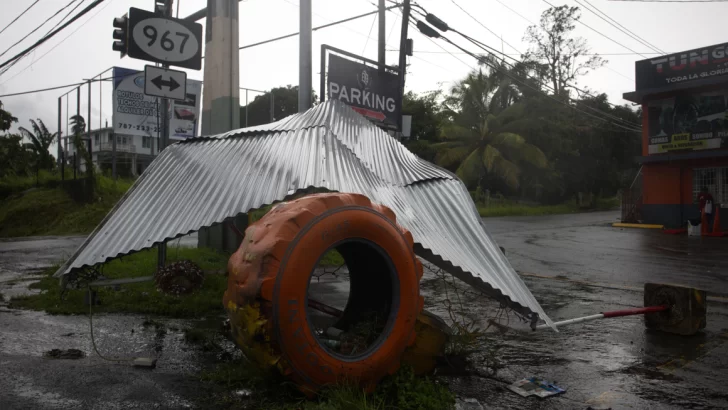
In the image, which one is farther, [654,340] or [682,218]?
[682,218]

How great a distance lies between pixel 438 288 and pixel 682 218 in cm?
1806

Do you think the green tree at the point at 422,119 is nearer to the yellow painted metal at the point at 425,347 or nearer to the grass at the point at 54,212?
the grass at the point at 54,212

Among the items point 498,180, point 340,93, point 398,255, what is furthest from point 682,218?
point 398,255

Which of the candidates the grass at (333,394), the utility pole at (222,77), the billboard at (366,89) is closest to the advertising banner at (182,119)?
the billboard at (366,89)

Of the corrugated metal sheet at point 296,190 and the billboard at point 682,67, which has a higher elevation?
the billboard at point 682,67

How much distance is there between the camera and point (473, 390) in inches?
165

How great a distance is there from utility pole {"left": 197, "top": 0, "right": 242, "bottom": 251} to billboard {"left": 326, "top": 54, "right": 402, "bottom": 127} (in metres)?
6.54

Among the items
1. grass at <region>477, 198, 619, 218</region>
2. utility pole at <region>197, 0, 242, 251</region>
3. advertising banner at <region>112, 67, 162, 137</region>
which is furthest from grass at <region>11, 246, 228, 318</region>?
grass at <region>477, 198, 619, 218</region>

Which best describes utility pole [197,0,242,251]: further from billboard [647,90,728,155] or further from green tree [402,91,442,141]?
green tree [402,91,442,141]

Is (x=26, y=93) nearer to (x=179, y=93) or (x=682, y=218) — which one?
(x=179, y=93)

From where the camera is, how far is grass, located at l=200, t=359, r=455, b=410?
11.4 feet

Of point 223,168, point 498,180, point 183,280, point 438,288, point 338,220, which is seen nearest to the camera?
point 338,220

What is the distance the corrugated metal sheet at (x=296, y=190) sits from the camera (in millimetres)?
Answer: 4625

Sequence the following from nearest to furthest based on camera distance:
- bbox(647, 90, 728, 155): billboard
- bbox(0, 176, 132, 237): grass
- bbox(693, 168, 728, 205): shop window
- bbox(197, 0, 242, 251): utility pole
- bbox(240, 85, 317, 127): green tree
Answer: bbox(197, 0, 242, 251): utility pole, bbox(0, 176, 132, 237): grass, bbox(693, 168, 728, 205): shop window, bbox(647, 90, 728, 155): billboard, bbox(240, 85, 317, 127): green tree
